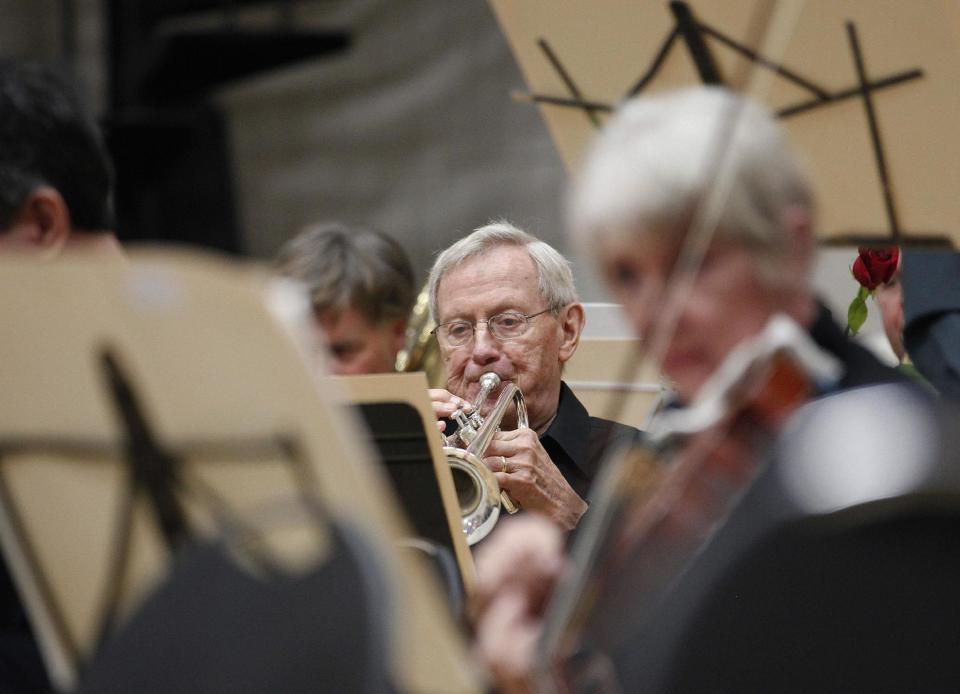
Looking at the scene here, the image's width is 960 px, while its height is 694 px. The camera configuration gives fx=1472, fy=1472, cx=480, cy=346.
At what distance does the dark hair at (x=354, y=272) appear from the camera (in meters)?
2.80

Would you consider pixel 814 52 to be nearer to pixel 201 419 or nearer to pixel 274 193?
pixel 201 419

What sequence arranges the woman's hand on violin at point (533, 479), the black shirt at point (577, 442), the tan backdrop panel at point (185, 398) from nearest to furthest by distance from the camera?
the tan backdrop panel at point (185, 398) < the woman's hand on violin at point (533, 479) < the black shirt at point (577, 442)

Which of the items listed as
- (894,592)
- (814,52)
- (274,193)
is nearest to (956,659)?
(894,592)

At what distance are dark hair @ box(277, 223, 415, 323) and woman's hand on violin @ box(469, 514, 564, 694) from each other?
169 cm

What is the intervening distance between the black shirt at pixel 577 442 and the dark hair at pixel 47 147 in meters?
1.08

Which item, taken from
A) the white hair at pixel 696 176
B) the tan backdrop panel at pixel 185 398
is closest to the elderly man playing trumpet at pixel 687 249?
the white hair at pixel 696 176

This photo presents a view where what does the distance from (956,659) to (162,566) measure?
Answer: 58 centimetres

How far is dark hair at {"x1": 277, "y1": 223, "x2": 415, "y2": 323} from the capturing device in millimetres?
2803

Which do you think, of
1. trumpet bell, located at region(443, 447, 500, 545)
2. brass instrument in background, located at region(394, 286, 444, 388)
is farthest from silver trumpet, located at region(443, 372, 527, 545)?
brass instrument in background, located at region(394, 286, 444, 388)

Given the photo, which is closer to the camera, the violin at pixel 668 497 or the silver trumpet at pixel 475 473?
the violin at pixel 668 497

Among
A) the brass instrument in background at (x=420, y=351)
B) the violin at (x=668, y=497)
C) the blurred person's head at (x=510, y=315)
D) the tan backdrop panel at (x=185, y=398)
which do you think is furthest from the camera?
the brass instrument in background at (x=420, y=351)

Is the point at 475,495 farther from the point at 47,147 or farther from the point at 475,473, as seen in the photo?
the point at 47,147

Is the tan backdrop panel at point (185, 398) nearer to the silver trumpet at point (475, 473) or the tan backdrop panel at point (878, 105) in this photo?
the tan backdrop panel at point (878, 105)

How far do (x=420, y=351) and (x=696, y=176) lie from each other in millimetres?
1977
